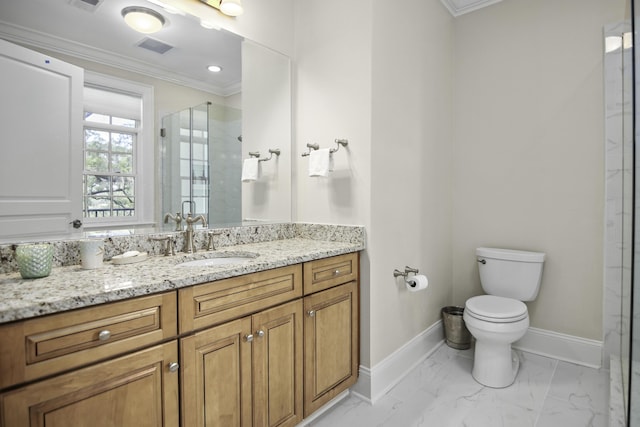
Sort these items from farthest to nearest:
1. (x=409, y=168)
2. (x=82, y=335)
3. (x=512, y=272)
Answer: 1. (x=512, y=272)
2. (x=409, y=168)
3. (x=82, y=335)

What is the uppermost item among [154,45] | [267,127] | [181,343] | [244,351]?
[154,45]

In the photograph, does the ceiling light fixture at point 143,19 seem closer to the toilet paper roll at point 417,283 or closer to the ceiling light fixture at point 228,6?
the ceiling light fixture at point 228,6

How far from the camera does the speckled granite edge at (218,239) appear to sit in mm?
1270

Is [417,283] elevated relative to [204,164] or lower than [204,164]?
lower

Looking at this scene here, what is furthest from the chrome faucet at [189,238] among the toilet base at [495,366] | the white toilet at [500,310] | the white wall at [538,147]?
the white wall at [538,147]

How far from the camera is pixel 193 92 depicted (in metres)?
1.76

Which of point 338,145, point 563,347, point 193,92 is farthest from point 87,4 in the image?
point 563,347

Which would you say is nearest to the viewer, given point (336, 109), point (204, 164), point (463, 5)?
point (204, 164)

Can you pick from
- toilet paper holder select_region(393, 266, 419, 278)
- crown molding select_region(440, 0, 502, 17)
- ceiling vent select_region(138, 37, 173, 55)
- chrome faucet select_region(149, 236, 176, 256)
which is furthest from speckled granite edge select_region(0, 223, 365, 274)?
crown molding select_region(440, 0, 502, 17)

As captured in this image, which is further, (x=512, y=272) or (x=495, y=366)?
(x=512, y=272)

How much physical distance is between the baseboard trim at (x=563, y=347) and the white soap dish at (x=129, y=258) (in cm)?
254

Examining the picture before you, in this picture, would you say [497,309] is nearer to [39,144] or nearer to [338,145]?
[338,145]

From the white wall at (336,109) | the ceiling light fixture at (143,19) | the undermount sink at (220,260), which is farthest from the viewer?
the white wall at (336,109)

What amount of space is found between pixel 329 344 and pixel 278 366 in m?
0.34
